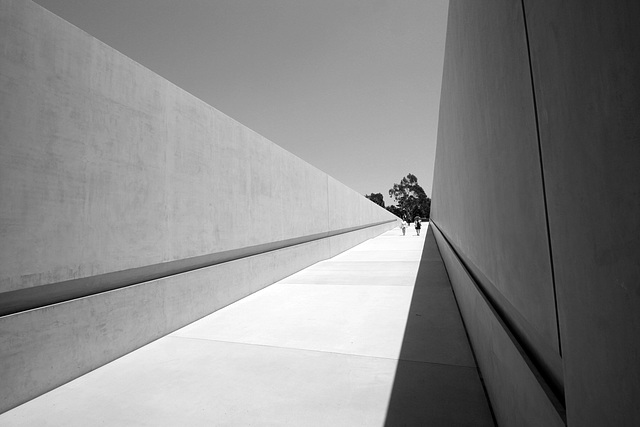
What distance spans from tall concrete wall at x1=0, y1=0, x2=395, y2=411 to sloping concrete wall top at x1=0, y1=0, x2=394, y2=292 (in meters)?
0.01

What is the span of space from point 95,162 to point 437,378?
376cm

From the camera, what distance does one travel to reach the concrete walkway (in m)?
2.09

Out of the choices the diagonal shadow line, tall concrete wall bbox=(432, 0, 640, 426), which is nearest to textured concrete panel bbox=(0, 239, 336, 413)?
the diagonal shadow line

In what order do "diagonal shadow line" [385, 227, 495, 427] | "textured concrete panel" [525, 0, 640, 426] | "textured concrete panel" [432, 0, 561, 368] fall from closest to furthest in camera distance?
"textured concrete panel" [525, 0, 640, 426], "textured concrete panel" [432, 0, 561, 368], "diagonal shadow line" [385, 227, 495, 427]

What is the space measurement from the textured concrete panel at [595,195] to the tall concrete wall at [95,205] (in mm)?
3460

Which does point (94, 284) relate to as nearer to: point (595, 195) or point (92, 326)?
point (92, 326)

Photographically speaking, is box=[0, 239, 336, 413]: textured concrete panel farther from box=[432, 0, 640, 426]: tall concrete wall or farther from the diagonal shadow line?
box=[432, 0, 640, 426]: tall concrete wall

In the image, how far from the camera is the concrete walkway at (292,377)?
2.09 metres

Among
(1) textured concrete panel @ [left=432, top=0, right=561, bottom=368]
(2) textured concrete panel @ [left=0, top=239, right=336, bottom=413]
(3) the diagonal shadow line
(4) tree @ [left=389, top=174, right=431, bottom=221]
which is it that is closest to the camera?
(1) textured concrete panel @ [left=432, top=0, right=561, bottom=368]

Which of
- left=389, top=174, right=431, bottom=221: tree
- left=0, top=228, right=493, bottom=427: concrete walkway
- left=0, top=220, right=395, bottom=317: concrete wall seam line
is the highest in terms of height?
left=389, top=174, right=431, bottom=221: tree

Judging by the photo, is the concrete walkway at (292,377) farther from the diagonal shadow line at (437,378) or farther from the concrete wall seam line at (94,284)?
the concrete wall seam line at (94,284)

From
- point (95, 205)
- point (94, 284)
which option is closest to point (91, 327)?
point (94, 284)

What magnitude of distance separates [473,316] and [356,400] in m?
1.40

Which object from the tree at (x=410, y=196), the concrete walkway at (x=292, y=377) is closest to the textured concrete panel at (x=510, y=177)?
the concrete walkway at (x=292, y=377)
